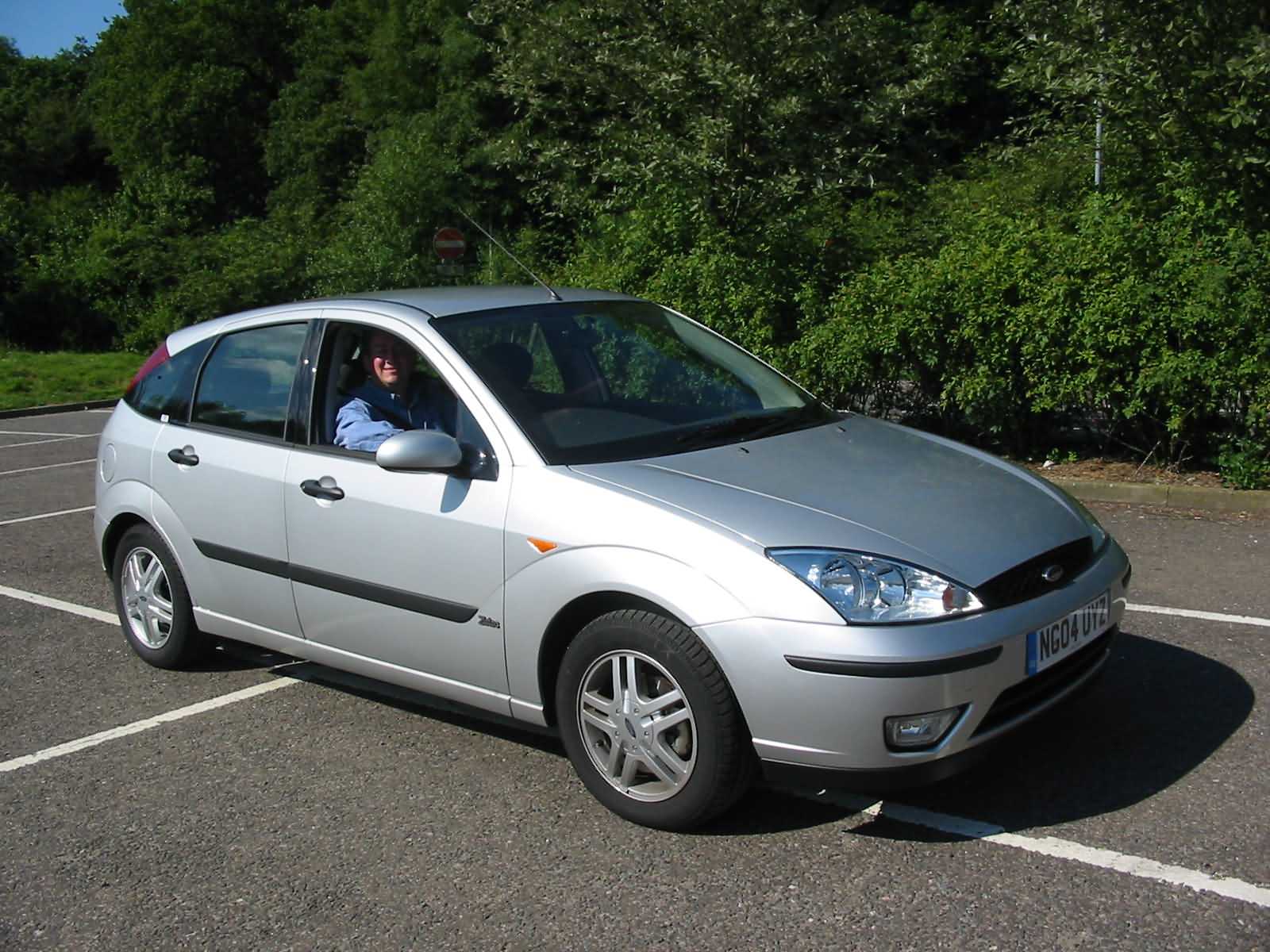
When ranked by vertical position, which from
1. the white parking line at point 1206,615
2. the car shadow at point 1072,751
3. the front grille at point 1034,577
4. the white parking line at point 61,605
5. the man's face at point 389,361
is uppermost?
the man's face at point 389,361

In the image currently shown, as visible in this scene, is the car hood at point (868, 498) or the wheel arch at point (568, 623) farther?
the wheel arch at point (568, 623)

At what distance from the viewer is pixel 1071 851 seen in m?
3.67

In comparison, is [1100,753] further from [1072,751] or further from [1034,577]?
[1034,577]

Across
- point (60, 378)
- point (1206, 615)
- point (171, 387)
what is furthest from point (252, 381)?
point (60, 378)

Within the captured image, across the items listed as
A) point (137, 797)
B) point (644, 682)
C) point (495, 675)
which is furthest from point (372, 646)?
point (644, 682)

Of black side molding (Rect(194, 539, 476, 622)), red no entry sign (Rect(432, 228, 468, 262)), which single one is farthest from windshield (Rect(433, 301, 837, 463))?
red no entry sign (Rect(432, 228, 468, 262))

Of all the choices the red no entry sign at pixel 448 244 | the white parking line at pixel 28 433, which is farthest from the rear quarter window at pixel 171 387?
the red no entry sign at pixel 448 244

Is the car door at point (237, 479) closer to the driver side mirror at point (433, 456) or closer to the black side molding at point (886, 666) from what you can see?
the driver side mirror at point (433, 456)

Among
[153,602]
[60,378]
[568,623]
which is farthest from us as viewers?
[60,378]

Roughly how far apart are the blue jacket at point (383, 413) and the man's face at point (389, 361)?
4cm

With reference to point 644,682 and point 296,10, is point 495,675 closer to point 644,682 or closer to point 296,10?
point 644,682

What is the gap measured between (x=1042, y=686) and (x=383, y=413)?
2.53 metres

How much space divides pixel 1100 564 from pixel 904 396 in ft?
21.4

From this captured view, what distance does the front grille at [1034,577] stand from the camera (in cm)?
372
